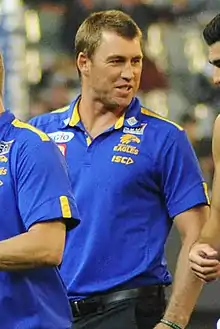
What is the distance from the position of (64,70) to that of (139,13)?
20.7 inches

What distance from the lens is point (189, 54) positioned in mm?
5461

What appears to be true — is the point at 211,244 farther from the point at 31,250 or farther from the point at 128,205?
the point at 31,250

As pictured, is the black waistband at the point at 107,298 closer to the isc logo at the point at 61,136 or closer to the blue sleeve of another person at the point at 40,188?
the isc logo at the point at 61,136

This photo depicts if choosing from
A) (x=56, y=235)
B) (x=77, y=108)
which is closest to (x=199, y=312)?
(x=77, y=108)

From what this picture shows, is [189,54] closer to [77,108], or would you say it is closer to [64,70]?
[64,70]

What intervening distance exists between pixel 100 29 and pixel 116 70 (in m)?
0.19

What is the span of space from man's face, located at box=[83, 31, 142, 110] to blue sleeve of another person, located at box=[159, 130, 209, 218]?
0.26 m

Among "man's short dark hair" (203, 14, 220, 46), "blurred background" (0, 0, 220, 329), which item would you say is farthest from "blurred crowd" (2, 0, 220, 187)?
"man's short dark hair" (203, 14, 220, 46)

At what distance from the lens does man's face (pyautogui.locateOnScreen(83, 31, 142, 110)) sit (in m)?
3.34

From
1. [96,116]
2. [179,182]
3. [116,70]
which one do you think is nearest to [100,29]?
[116,70]

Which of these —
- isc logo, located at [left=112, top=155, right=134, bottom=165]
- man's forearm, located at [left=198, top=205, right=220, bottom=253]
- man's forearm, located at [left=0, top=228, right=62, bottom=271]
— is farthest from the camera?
isc logo, located at [left=112, top=155, right=134, bottom=165]

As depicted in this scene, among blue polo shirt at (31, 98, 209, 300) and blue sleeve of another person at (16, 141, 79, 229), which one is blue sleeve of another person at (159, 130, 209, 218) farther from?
blue sleeve of another person at (16, 141, 79, 229)

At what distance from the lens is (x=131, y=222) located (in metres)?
3.20

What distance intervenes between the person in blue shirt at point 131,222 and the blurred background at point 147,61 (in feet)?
6.51
